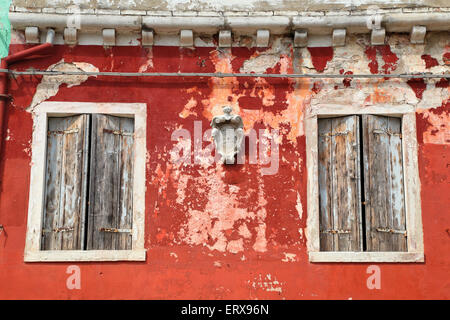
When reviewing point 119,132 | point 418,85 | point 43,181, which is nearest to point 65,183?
point 43,181

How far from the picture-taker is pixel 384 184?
30.8ft

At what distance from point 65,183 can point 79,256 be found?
3.27ft

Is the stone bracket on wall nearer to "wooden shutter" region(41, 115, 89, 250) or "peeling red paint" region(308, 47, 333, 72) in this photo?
"peeling red paint" region(308, 47, 333, 72)

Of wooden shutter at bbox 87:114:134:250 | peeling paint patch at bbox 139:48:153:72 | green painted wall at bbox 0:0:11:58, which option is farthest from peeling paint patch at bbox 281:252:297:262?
green painted wall at bbox 0:0:11:58

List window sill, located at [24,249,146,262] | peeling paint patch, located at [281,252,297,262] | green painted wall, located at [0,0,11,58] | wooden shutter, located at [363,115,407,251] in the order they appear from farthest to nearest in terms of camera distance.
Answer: green painted wall, located at [0,0,11,58] → wooden shutter, located at [363,115,407,251] → peeling paint patch, located at [281,252,297,262] → window sill, located at [24,249,146,262]

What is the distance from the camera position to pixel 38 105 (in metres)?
9.42

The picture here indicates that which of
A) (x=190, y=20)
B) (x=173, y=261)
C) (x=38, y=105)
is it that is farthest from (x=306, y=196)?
(x=38, y=105)

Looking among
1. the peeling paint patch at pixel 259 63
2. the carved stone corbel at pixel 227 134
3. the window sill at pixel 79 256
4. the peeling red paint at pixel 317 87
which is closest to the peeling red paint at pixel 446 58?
the peeling red paint at pixel 317 87

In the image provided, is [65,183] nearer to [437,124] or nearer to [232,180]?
[232,180]

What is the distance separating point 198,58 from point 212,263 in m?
2.71

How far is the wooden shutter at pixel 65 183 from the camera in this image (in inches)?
362

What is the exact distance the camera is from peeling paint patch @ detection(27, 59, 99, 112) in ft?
31.0

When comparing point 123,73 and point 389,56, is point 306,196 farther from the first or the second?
point 123,73

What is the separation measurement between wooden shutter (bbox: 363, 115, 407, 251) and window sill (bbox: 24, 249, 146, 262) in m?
2.96
